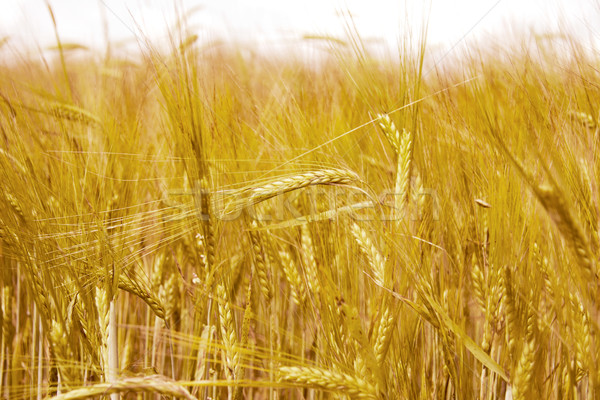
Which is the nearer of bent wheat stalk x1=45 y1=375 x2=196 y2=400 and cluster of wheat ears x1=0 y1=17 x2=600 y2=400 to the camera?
bent wheat stalk x1=45 y1=375 x2=196 y2=400

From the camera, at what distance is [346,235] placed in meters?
0.73

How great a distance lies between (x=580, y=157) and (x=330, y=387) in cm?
63

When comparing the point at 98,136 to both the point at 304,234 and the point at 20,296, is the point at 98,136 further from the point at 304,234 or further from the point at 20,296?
the point at 20,296

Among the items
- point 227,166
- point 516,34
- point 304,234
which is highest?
point 516,34

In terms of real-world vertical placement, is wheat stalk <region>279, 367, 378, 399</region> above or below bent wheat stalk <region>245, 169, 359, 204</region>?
below

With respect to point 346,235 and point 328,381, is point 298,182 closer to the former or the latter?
point 346,235

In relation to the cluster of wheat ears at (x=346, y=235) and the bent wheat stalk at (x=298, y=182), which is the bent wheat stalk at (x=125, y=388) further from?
the bent wheat stalk at (x=298, y=182)

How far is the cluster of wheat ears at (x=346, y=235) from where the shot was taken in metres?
0.67

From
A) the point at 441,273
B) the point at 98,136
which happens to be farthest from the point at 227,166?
the point at 441,273

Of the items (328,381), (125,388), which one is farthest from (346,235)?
(125,388)

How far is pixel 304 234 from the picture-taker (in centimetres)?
84

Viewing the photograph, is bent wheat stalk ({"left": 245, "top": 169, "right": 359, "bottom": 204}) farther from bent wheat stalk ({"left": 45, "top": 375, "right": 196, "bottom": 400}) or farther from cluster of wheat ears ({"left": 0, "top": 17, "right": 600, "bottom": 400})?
bent wheat stalk ({"left": 45, "top": 375, "right": 196, "bottom": 400})

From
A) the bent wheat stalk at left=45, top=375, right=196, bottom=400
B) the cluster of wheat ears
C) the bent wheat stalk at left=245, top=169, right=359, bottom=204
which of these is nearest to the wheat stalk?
the cluster of wheat ears

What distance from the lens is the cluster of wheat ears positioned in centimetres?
67
